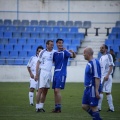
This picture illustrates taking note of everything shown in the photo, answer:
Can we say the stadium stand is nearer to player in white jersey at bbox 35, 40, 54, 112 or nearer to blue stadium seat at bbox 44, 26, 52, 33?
blue stadium seat at bbox 44, 26, 52, 33

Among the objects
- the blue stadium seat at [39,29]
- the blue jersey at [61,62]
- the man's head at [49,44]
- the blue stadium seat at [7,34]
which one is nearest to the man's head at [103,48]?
the blue jersey at [61,62]

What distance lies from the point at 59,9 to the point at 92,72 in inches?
1049

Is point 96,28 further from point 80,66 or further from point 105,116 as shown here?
point 105,116

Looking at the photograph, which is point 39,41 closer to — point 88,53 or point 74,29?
point 74,29

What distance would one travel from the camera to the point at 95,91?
11695 mm

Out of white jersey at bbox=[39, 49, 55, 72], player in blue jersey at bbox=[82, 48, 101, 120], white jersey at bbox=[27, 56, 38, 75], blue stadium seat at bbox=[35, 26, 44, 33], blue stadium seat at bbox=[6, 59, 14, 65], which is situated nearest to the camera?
player in blue jersey at bbox=[82, 48, 101, 120]

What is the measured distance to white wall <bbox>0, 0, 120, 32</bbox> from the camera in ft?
124

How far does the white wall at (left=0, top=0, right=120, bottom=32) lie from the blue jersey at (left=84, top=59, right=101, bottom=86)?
85.6 feet

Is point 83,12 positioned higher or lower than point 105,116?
higher

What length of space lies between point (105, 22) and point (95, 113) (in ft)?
85.2

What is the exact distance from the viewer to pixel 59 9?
38.1 meters

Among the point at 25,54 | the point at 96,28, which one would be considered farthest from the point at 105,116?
the point at 96,28

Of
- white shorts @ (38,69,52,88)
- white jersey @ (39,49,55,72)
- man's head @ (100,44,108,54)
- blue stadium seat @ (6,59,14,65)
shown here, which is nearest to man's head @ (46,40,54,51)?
white jersey @ (39,49,55,72)

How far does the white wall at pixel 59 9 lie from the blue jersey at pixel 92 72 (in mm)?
26081
